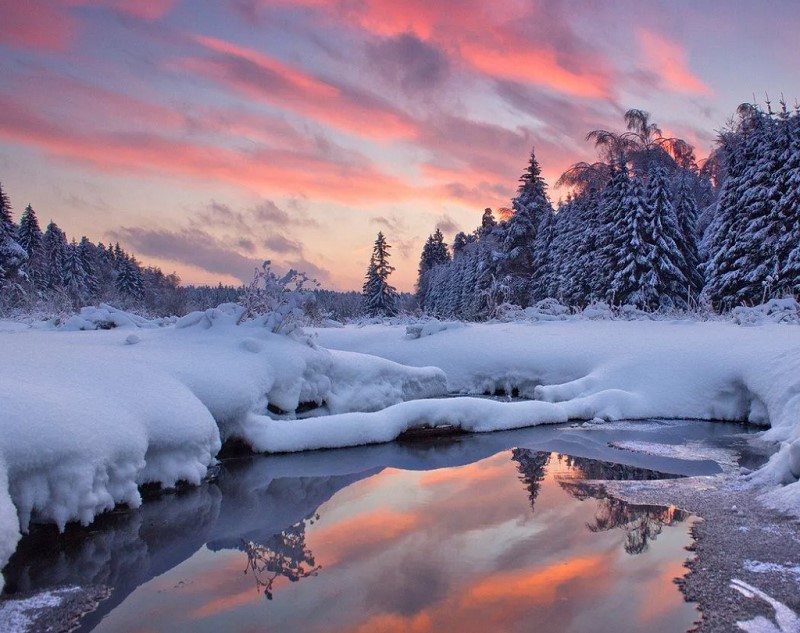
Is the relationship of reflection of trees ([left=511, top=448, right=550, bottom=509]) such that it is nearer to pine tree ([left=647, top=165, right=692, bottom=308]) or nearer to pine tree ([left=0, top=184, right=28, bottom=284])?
pine tree ([left=647, top=165, right=692, bottom=308])

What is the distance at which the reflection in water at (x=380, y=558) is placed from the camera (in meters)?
3.75

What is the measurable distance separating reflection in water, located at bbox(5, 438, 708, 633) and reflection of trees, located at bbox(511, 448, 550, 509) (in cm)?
5

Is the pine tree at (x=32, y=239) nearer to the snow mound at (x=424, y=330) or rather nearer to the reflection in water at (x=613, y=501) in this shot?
the snow mound at (x=424, y=330)

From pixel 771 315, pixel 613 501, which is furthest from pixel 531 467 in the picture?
pixel 771 315

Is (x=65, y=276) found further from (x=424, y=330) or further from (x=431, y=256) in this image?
(x=424, y=330)

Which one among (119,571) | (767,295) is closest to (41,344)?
(119,571)

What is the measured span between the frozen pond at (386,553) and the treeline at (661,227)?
13826 mm

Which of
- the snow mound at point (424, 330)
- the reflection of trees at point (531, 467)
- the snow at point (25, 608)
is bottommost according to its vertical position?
the snow at point (25, 608)

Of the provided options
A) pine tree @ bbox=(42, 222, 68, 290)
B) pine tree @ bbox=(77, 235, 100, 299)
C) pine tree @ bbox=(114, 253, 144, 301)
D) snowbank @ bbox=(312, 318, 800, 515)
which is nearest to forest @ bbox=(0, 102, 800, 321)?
snowbank @ bbox=(312, 318, 800, 515)

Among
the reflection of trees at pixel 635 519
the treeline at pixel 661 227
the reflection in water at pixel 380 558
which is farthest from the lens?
the treeline at pixel 661 227

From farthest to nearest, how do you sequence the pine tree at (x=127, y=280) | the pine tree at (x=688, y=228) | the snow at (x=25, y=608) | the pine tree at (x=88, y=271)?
1. the pine tree at (x=127, y=280)
2. the pine tree at (x=88, y=271)
3. the pine tree at (x=688, y=228)
4. the snow at (x=25, y=608)

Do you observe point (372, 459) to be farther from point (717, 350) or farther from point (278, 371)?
point (717, 350)

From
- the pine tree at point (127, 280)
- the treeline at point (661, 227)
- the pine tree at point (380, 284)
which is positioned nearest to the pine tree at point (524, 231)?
the treeline at point (661, 227)

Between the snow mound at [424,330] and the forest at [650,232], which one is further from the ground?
the forest at [650,232]
